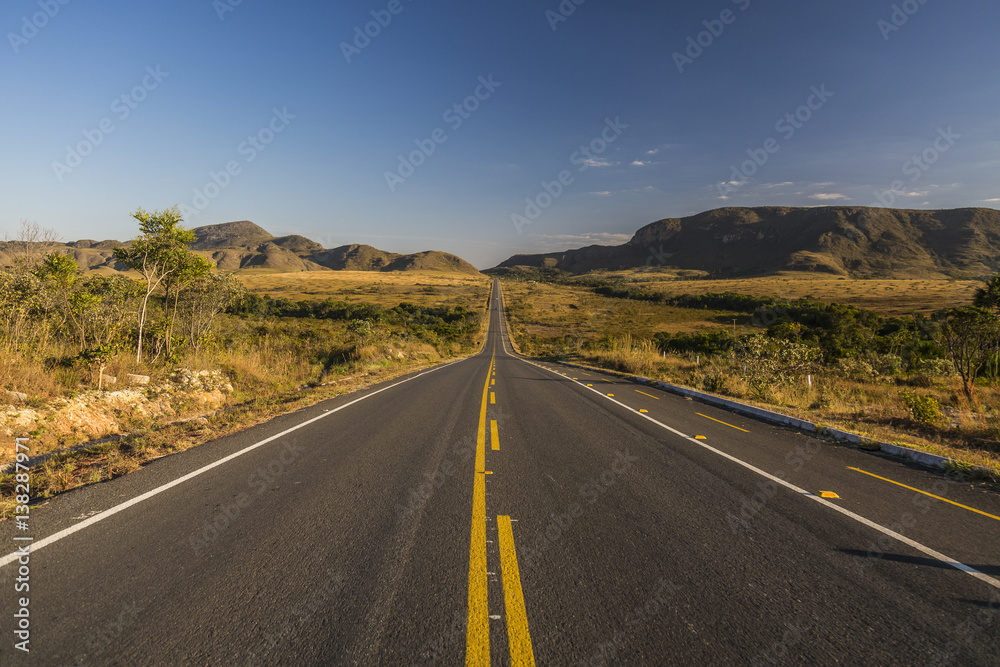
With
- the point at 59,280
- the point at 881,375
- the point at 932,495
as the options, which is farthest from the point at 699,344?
the point at 59,280

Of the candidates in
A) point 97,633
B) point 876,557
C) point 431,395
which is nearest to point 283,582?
point 97,633

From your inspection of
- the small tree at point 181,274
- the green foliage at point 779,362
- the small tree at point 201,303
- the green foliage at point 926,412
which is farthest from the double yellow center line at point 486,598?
the small tree at point 201,303

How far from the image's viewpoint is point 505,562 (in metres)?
3.31

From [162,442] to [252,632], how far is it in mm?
5361

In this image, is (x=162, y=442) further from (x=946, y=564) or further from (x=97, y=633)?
(x=946, y=564)

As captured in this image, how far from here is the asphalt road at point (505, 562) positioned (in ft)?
8.00

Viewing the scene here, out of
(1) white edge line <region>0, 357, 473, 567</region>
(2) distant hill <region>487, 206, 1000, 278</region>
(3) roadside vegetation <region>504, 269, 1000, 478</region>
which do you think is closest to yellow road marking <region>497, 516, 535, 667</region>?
(1) white edge line <region>0, 357, 473, 567</region>

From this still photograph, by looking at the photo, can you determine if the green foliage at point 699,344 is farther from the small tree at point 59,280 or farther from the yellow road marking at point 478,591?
the small tree at point 59,280

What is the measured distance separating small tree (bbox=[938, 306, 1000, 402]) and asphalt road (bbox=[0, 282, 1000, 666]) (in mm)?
10245

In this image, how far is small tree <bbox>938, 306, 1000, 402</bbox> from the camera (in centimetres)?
1216

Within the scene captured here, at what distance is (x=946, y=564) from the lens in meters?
3.44

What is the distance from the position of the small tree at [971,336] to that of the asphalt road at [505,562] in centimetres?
1024

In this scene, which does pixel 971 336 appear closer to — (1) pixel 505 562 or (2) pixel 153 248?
(1) pixel 505 562

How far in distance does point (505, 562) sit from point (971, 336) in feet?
61.3
